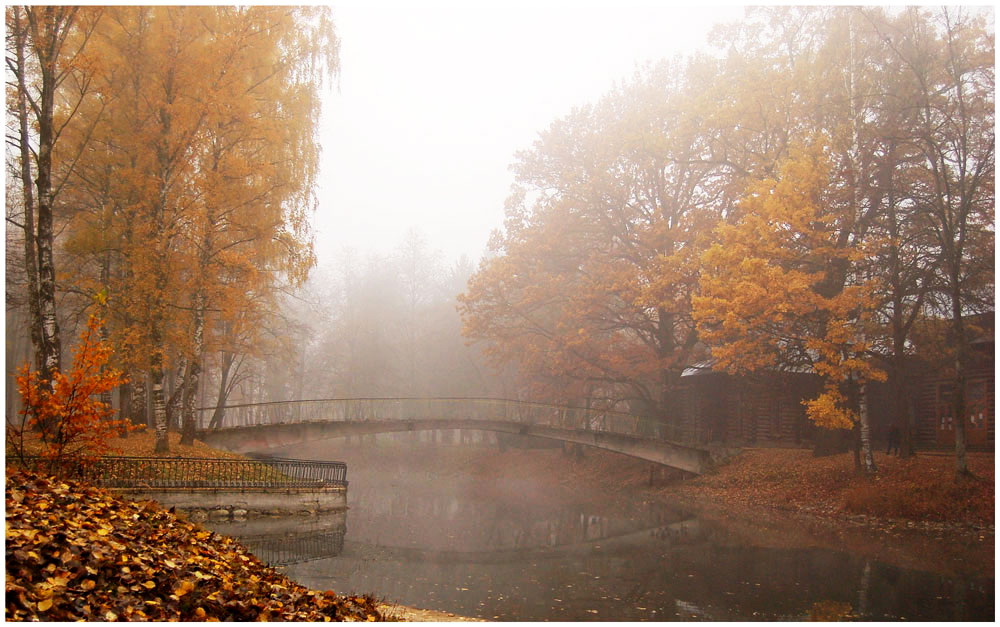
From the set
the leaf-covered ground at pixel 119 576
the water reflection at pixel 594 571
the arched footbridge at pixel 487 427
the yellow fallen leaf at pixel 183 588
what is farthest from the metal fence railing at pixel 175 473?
the yellow fallen leaf at pixel 183 588

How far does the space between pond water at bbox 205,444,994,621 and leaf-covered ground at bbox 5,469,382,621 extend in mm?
3727

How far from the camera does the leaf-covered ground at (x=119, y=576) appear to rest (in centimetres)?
654

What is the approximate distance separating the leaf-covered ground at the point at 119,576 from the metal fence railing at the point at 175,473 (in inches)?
134

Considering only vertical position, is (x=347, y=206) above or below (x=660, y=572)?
above

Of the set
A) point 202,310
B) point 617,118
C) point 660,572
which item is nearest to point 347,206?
point 617,118

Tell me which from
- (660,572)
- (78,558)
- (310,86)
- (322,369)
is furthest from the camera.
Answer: (322,369)

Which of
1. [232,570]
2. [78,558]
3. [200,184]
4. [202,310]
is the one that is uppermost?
[200,184]

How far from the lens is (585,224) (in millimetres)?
31000

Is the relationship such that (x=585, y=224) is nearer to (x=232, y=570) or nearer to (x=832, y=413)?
(x=832, y=413)

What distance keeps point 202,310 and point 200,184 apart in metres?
3.42

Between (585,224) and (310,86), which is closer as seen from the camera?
(310,86)

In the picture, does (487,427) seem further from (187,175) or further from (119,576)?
(119,576)

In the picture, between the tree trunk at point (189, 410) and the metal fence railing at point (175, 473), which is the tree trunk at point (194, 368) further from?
the metal fence railing at point (175, 473)

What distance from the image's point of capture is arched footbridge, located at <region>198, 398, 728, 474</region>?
27.1 metres
